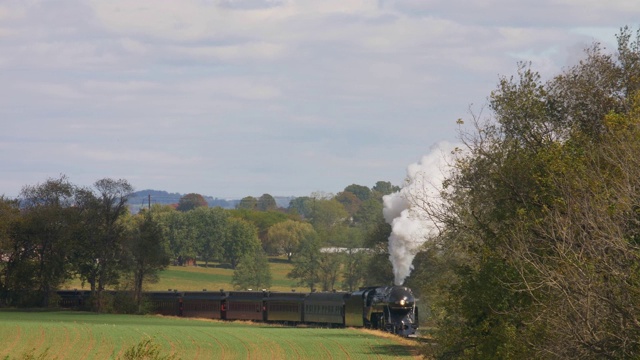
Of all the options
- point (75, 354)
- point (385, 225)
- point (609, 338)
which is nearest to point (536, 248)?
point (609, 338)

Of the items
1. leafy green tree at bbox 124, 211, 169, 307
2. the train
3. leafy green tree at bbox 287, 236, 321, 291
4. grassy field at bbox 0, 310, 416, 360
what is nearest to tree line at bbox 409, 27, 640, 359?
grassy field at bbox 0, 310, 416, 360

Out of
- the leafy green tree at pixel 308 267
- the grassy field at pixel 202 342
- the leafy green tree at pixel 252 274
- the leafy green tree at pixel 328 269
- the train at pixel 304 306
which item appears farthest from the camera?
the leafy green tree at pixel 328 269

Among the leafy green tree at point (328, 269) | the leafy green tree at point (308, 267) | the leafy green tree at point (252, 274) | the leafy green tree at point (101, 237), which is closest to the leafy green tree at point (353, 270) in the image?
the leafy green tree at point (328, 269)

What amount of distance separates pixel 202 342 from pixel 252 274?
361 feet

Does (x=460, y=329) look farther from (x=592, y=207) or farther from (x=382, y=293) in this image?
(x=382, y=293)

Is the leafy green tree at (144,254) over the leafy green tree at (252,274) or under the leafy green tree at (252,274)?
under

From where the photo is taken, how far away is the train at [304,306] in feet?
248

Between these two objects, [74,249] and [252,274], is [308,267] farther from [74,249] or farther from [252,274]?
[74,249]

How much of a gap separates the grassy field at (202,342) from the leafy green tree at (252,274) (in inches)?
3672

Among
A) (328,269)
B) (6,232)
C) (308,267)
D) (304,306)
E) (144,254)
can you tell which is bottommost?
(304,306)

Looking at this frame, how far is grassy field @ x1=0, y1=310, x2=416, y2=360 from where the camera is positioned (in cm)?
5806

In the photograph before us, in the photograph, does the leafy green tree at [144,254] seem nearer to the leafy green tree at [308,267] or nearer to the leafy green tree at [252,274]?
the leafy green tree at [252,274]

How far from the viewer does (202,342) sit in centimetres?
6681

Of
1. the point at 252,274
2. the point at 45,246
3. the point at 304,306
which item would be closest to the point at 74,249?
the point at 45,246
